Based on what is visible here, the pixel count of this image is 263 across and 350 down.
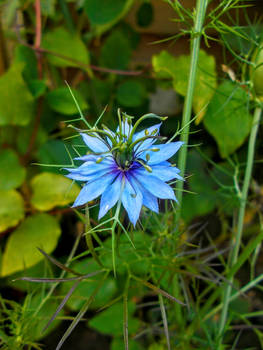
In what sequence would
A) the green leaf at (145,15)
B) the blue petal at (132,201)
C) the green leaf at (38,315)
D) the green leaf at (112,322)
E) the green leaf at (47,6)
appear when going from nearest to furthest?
the blue petal at (132,201)
the green leaf at (38,315)
the green leaf at (112,322)
the green leaf at (47,6)
the green leaf at (145,15)

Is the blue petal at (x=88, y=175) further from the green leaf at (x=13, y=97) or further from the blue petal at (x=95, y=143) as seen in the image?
the green leaf at (x=13, y=97)

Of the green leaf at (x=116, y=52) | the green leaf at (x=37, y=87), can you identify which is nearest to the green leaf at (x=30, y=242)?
the green leaf at (x=37, y=87)

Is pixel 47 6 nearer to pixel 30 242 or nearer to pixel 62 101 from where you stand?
pixel 62 101

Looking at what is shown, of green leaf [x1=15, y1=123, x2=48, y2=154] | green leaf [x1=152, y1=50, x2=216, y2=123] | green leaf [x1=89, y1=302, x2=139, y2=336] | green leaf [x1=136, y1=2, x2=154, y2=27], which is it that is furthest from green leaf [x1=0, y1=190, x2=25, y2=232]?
green leaf [x1=136, y1=2, x2=154, y2=27]

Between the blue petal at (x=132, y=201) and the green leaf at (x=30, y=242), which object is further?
the green leaf at (x=30, y=242)

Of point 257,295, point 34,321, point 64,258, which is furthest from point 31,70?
point 257,295

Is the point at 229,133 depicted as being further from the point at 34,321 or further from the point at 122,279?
the point at 34,321

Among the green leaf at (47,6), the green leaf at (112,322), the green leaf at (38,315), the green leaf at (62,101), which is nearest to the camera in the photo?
the green leaf at (38,315)
